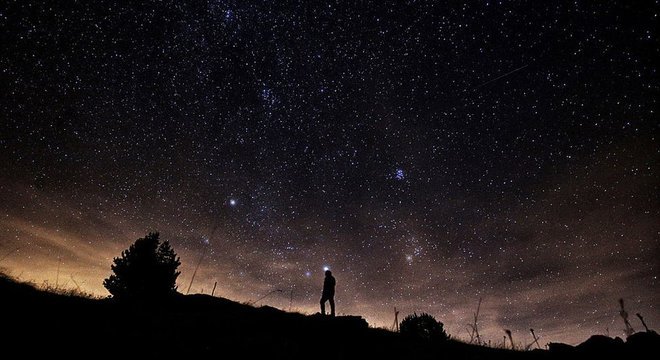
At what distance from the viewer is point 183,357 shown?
17.4 ft

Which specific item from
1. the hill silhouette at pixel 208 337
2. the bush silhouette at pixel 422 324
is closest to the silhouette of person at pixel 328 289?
the hill silhouette at pixel 208 337

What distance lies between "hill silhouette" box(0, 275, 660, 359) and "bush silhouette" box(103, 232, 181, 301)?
Answer: 9.61 m

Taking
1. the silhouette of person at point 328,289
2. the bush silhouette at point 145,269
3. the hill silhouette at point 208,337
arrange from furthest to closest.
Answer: the bush silhouette at point 145,269, the silhouette of person at point 328,289, the hill silhouette at point 208,337

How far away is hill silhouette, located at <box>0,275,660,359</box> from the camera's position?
5.29 m

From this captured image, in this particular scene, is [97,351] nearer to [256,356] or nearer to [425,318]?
[256,356]

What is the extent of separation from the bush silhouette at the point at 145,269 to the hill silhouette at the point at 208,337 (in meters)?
9.61

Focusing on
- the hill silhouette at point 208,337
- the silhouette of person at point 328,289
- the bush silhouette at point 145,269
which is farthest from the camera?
the bush silhouette at point 145,269

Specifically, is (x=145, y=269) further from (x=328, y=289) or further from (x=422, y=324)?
(x=422, y=324)

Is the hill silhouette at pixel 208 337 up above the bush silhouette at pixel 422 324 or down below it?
below

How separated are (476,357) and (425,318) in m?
13.3

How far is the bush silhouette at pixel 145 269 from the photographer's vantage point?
674 inches

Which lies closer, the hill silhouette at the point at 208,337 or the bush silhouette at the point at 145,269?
the hill silhouette at the point at 208,337

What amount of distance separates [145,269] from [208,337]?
14.1 m

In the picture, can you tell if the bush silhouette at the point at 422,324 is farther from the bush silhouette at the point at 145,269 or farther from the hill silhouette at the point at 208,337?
the bush silhouette at the point at 145,269
